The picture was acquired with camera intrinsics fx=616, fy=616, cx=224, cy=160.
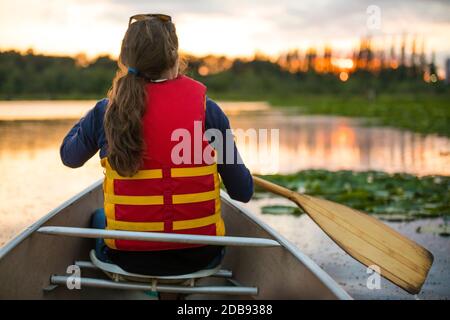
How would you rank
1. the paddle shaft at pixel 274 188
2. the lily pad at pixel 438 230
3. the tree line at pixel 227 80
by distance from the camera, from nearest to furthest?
the paddle shaft at pixel 274 188 → the lily pad at pixel 438 230 → the tree line at pixel 227 80

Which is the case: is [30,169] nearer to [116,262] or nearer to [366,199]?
[366,199]

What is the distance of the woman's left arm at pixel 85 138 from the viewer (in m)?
2.32

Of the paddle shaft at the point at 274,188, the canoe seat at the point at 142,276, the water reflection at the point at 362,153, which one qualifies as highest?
the paddle shaft at the point at 274,188

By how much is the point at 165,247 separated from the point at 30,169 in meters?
5.93

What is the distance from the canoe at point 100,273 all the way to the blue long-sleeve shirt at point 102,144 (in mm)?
279

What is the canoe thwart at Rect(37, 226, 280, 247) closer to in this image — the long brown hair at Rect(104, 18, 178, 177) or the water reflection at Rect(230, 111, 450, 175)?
the long brown hair at Rect(104, 18, 178, 177)

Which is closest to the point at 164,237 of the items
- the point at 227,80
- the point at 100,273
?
the point at 100,273

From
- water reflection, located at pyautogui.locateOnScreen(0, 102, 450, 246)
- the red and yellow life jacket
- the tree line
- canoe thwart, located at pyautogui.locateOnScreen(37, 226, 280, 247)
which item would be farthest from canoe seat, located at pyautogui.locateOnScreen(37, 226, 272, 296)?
the tree line

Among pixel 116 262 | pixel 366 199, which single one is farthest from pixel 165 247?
pixel 366 199

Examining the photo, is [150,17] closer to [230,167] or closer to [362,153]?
[230,167]

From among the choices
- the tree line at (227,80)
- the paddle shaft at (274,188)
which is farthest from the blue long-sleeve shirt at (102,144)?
the tree line at (227,80)

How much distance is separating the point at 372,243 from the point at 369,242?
2 cm

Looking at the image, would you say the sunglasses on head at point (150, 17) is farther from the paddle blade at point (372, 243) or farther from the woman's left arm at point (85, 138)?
the paddle blade at point (372, 243)

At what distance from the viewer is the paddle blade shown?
9.59ft
